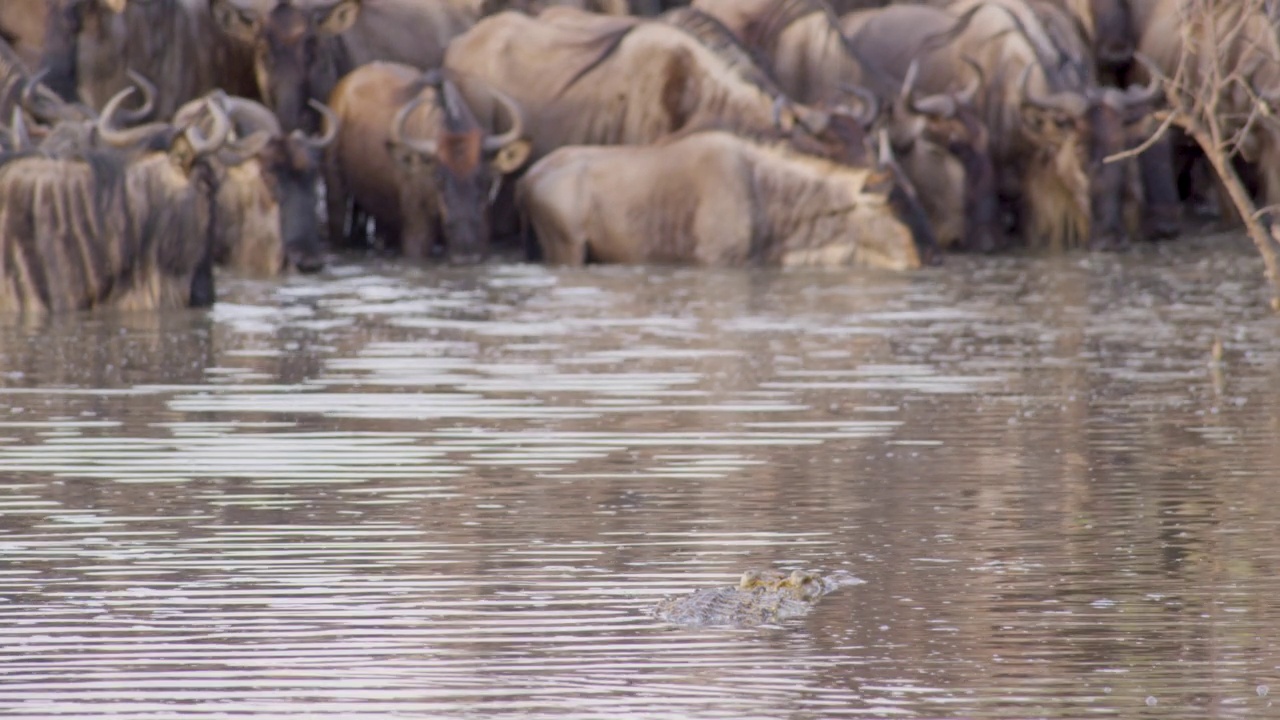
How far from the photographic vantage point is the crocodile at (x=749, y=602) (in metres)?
6.76

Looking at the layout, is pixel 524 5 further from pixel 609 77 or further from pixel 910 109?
pixel 910 109

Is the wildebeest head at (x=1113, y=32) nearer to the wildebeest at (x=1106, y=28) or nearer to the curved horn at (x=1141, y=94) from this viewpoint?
the wildebeest at (x=1106, y=28)

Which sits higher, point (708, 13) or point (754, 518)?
point (708, 13)

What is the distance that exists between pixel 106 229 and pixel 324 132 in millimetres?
8831

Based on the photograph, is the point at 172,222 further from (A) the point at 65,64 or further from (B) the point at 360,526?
(B) the point at 360,526

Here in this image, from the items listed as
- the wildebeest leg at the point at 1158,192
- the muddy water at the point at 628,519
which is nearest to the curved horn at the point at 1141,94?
the wildebeest leg at the point at 1158,192

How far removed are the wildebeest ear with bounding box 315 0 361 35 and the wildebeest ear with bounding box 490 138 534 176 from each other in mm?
2502

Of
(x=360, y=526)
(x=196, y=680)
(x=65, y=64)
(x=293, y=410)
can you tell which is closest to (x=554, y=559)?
(x=360, y=526)

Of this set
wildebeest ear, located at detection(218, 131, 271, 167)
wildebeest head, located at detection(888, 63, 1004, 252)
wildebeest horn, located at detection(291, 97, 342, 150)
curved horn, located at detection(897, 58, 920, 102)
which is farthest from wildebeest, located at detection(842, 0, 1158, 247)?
wildebeest ear, located at detection(218, 131, 271, 167)

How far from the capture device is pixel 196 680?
6.12 metres

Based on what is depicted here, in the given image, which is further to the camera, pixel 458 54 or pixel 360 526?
pixel 458 54

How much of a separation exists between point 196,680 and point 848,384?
7.02m

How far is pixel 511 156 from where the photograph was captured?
1036 inches

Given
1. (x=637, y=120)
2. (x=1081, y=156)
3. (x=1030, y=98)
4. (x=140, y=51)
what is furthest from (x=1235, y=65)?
(x=140, y=51)
